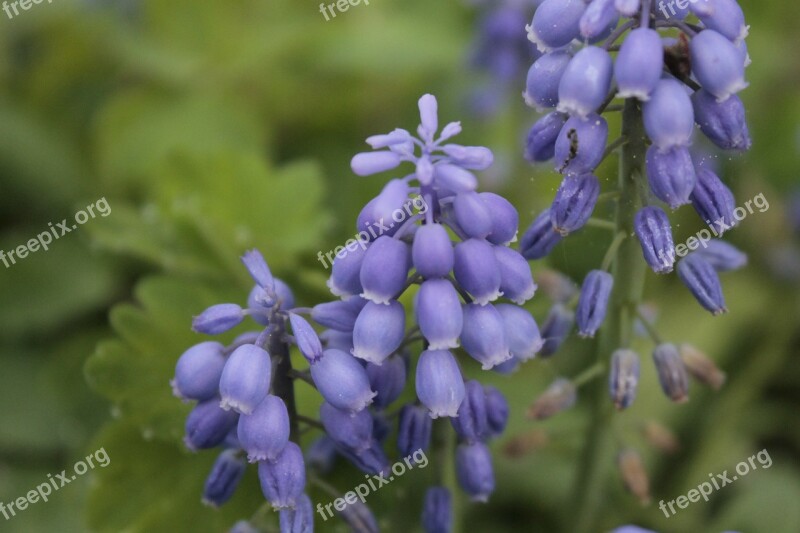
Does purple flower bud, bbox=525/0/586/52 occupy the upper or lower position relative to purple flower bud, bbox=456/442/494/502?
upper

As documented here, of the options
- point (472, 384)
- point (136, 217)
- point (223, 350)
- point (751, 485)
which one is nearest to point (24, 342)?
point (136, 217)

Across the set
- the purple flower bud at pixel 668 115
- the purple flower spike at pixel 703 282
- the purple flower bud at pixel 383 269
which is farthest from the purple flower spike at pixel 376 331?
the purple flower spike at pixel 703 282

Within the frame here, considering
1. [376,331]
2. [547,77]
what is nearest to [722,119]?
[547,77]

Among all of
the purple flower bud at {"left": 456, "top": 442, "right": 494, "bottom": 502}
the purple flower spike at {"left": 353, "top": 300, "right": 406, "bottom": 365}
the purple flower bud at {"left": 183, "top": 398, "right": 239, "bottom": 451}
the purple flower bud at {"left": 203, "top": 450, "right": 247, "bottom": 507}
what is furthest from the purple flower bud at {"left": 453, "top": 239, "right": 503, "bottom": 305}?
the purple flower bud at {"left": 203, "top": 450, "right": 247, "bottom": 507}

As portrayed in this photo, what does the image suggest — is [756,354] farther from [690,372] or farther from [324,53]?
[324,53]

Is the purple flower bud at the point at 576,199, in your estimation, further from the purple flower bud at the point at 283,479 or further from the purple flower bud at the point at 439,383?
the purple flower bud at the point at 283,479

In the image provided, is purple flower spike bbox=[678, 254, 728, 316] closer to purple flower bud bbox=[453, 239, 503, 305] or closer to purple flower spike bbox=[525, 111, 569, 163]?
purple flower spike bbox=[525, 111, 569, 163]
